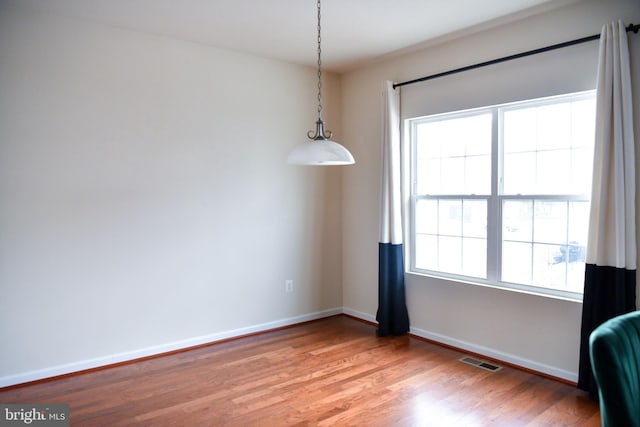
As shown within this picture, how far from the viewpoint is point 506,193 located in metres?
3.76

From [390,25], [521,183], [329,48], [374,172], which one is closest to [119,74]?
[329,48]

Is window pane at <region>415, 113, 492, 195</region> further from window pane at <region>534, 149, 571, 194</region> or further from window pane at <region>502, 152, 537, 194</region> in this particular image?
window pane at <region>534, 149, 571, 194</region>

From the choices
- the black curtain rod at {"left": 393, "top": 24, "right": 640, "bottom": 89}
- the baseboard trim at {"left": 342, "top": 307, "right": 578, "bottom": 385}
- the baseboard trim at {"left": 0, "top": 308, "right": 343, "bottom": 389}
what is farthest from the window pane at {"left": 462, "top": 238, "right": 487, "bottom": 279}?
the baseboard trim at {"left": 0, "top": 308, "right": 343, "bottom": 389}

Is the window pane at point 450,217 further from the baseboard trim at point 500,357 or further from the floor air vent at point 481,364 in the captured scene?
the floor air vent at point 481,364

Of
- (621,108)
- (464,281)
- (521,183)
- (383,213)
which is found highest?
(621,108)

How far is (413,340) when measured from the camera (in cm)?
432

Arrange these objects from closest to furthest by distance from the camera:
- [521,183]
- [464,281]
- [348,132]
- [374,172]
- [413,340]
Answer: [521,183], [464,281], [413,340], [374,172], [348,132]

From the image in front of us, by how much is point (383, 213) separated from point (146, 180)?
225 cm

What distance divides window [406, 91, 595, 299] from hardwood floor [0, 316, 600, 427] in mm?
820

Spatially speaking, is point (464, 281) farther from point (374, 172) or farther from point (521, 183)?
point (374, 172)

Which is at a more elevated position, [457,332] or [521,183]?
[521,183]

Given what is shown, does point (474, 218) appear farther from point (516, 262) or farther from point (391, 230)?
point (391, 230)

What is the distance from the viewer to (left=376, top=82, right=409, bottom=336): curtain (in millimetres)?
4414

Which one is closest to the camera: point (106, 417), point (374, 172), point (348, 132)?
point (106, 417)
